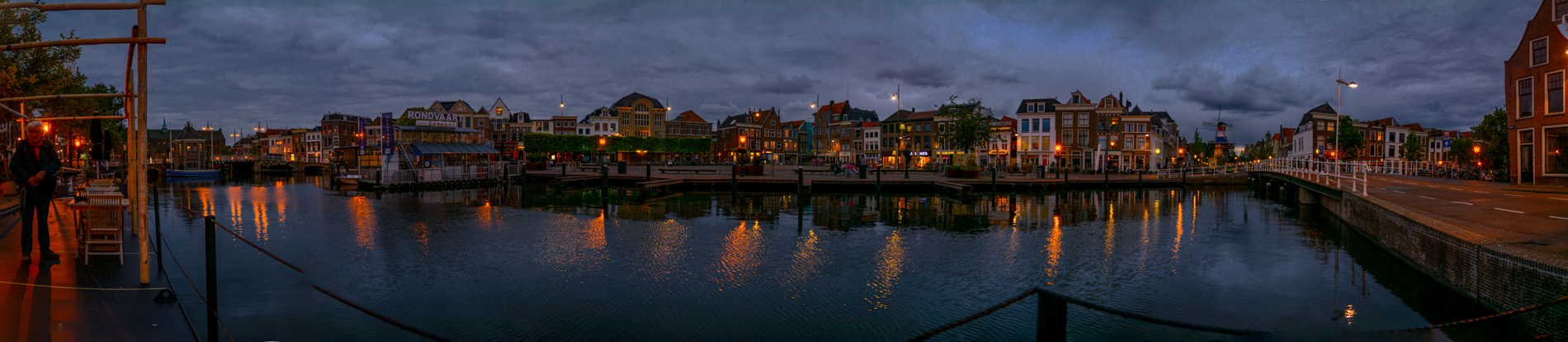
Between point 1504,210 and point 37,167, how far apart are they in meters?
25.9

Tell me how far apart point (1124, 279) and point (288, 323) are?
13.8 m

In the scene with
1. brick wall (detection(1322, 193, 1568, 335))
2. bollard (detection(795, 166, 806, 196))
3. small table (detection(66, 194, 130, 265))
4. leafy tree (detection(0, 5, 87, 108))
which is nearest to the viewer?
brick wall (detection(1322, 193, 1568, 335))

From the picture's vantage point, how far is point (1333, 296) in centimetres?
1130

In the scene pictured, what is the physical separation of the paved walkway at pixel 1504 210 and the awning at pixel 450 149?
47.6m

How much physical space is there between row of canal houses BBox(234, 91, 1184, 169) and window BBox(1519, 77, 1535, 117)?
32.7m

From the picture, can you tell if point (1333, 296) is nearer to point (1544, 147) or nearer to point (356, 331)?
point (356, 331)

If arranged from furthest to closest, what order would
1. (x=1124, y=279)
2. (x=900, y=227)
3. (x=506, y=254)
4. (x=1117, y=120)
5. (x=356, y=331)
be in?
1. (x=1117, y=120)
2. (x=900, y=227)
3. (x=506, y=254)
4. (x=1124, y=279)
5. (x=356, y=331)

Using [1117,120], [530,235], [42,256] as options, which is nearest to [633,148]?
[1117,120]

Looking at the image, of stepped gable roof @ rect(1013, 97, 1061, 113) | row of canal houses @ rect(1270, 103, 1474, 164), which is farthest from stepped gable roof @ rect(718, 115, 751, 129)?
row of canal houses @ rect(1270, 103, 1474, 164)

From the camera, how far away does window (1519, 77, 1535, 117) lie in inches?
875

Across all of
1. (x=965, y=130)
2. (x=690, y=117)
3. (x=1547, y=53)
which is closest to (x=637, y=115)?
(x=690, y=117)

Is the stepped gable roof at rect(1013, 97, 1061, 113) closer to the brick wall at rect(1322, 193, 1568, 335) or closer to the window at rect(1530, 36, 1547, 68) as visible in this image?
the window at rect(1530, 36, 1547, 68)

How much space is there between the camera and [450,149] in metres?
45.5

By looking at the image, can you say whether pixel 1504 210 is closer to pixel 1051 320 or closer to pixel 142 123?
pixel 1051 320
